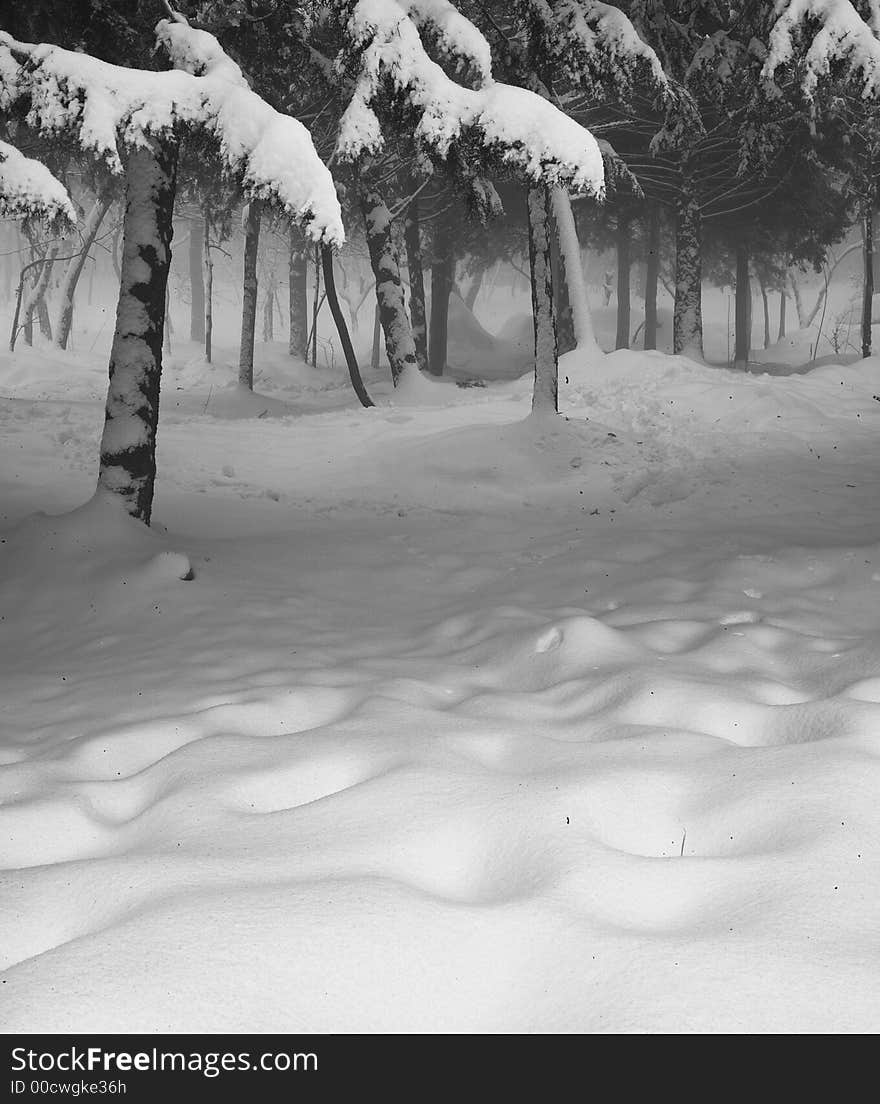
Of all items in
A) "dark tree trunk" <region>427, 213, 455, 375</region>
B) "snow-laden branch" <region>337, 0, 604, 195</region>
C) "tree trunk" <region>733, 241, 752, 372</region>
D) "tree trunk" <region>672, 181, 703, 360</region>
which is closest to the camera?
"snow-laden branch" <region>337, 0, 604, 195</region>

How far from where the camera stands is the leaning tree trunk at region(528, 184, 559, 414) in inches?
422

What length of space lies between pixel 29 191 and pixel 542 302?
21.9ft

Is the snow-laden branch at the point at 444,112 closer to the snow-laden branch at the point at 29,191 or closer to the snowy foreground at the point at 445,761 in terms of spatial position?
the snow-laden branch at the point at 29,191

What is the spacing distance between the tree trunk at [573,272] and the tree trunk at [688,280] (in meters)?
2.63

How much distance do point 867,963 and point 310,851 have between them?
1351mm

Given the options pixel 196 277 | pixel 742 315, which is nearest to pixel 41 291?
pixel 196 277

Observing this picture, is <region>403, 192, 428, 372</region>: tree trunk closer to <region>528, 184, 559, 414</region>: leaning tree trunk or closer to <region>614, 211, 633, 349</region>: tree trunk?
<region>614, 211, 633, 349</region>: tree trunk

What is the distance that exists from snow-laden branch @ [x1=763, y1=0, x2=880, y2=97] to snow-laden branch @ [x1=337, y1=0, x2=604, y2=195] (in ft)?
12.5

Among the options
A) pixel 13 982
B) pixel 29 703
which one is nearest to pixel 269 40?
pixel 29 703

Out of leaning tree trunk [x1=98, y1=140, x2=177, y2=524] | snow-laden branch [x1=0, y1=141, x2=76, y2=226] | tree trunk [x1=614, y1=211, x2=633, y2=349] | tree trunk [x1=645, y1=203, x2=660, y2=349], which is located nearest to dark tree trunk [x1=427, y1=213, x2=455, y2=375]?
tree trunk [x1=645, y1=203, x2=660, y2=349]

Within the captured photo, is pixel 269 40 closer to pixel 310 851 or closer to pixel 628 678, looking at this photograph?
pixel 628 678

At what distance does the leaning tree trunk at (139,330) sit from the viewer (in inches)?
274

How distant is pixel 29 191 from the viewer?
523 cm
